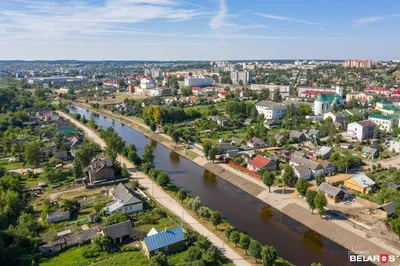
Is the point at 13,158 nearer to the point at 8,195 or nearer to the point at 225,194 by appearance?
the point at 8,195

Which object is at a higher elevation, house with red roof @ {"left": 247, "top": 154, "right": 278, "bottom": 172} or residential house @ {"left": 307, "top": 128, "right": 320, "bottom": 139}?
residential house @ {"left": 307, "top": 128, "right": 320, "bottom": 139}

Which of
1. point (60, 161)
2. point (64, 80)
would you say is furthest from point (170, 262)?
point (64, 80)

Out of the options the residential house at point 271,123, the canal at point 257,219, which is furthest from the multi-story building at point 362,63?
the canal at point 257,219

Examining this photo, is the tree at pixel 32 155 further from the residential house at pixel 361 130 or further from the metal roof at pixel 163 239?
the residential house at pixel 361 130

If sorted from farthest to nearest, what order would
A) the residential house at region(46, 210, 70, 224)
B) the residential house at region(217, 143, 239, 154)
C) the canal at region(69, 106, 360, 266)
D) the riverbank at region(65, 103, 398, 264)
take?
the residential house at region(217, 143, 239, 154) → the residential house at region(46, 210, 70, 224) → the riverbank at region(65, 103, 398, 264) → the canal at region(69, 106, 360, 266)

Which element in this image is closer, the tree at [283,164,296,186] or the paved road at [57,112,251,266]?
the paved road at [57,112,251,266]

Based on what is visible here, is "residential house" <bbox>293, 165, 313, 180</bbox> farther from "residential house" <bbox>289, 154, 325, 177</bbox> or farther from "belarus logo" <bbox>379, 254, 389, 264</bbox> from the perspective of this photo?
"belarus logo" <bbox>379, 254, 389, 264</bbox>

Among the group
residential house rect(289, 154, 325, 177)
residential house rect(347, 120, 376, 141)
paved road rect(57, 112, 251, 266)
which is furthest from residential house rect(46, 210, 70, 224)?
residential house rect(347, 120, 376, 141)
